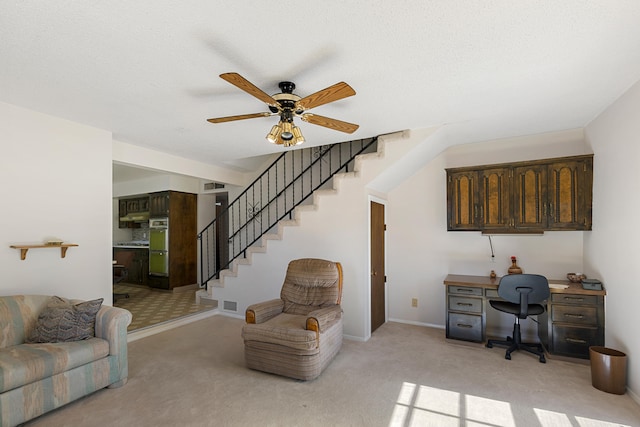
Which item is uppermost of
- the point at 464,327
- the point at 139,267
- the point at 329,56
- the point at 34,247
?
the point at 329,56

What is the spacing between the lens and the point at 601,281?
340cm

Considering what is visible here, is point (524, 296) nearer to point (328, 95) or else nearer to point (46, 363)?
point (328, 95)

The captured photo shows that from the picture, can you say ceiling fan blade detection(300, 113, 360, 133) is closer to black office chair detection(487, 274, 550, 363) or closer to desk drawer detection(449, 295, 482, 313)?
black office chair detection(487, 274, 550, 363)

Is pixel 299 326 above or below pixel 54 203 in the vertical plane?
below

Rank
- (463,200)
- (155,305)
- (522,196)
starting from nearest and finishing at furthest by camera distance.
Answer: (522,196) < (463,200) < (155,305)

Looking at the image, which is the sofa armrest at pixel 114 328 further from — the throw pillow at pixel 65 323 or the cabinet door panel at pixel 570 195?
the cabinet door panel at pixel 570 195

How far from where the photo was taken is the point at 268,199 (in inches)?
260

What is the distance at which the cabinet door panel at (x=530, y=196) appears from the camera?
381 cm

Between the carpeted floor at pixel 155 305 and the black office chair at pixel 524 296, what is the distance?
4416mm

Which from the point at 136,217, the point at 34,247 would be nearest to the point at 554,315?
the point at 34,247

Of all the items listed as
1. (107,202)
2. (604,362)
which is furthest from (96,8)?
(604,362)

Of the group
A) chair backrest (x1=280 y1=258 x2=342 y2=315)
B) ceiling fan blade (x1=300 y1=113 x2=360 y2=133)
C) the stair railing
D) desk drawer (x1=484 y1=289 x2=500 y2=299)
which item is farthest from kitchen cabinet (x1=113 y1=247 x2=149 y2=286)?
desk drawer (x1=484 y1=289 x2=500 y2=299)

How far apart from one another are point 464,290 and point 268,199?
4.08 meters

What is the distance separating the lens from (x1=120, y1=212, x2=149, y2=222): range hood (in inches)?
296
